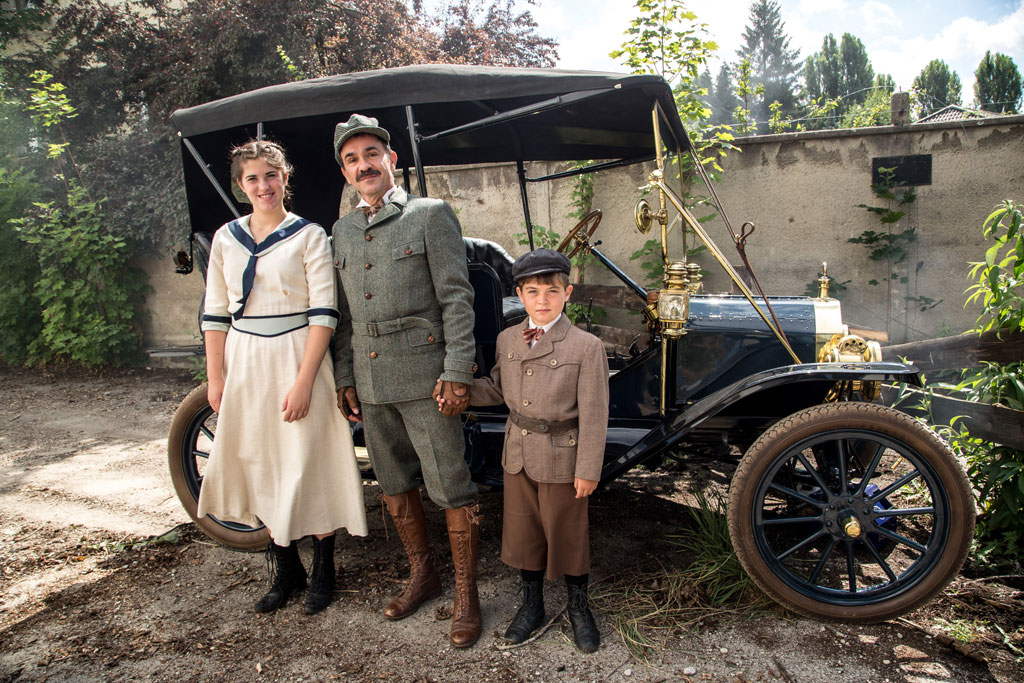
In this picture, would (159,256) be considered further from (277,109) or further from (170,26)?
(277,109)

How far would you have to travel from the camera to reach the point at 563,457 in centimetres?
217

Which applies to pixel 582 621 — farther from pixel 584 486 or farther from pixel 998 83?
pixel 998 83

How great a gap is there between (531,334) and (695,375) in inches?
41.7

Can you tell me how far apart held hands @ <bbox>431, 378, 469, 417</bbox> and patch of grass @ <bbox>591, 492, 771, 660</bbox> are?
1.01m

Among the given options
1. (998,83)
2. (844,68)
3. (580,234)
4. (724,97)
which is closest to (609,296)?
(580,234)

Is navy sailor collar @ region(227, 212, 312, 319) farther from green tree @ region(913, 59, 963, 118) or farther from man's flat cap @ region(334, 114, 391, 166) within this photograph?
green tree @ region(913, 59, 963, 118)

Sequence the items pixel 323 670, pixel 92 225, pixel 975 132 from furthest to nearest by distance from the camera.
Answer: pixel 92 225, pixel 975 132, pixel 323 670

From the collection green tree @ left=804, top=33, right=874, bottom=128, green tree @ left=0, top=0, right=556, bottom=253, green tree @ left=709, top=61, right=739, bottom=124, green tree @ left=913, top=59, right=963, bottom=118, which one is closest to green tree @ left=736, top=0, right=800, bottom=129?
green tree @ left=709, top=61, right=739, bottom=124

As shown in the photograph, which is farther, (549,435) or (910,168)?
(910,168)

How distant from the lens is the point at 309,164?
3.55 metres

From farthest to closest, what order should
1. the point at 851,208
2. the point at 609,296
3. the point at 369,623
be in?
the point at 851,208, the point at 609,296, the point at 369,623

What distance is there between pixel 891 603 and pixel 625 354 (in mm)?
2035

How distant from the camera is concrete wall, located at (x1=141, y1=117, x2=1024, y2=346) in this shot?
205 inches

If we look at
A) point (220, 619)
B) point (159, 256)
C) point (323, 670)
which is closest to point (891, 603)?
point (323, 670)
